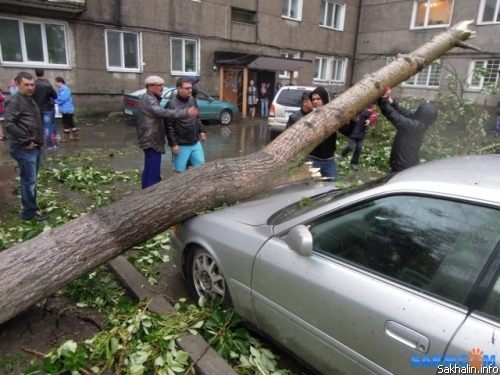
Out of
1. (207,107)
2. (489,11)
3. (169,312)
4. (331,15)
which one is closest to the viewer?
(169,312)

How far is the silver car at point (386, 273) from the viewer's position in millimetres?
1688

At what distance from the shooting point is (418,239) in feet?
6.58

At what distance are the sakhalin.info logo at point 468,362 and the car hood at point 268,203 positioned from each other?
144cm

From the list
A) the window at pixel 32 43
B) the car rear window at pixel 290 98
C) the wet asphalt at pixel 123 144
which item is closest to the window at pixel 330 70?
the wet asphalt at pixel 123 144

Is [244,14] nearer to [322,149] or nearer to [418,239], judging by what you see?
[322,149]

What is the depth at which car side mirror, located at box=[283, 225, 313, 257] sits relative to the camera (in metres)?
2.16

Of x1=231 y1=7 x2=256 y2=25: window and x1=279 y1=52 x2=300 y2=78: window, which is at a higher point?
x1=231 y1=7 x2=256 y2=25: window

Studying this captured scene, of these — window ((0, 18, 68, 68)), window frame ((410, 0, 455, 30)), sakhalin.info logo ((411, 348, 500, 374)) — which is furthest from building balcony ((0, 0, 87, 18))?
window frame ((410, 0, 455, 30))

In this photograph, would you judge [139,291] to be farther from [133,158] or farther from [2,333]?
[133,158]

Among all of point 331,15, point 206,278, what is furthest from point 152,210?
point 331,15

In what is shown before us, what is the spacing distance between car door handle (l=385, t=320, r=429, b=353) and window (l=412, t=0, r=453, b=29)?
75.2ft

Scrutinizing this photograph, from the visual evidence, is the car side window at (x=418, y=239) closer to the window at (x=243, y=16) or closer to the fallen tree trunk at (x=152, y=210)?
the fallen tree trunk at (x=152, y=210)

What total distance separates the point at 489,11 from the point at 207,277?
71.8ft

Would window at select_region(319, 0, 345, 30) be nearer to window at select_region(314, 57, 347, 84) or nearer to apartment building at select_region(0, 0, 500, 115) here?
apartment building at select_region(0, 0, 500, 115)
